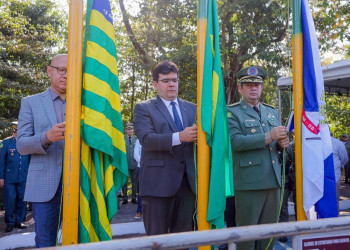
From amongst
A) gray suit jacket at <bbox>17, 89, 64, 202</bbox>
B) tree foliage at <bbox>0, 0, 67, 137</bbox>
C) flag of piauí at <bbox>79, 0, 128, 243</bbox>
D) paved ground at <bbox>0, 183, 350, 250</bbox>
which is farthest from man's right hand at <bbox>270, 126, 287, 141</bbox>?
tree foliage at <bbox>0, 0, 67, 137</bbox>

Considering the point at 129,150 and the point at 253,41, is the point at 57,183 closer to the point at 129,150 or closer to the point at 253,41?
the point at 129,150

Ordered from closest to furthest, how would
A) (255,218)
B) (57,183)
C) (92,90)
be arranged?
(92,90) → (57,183) → (255,218)

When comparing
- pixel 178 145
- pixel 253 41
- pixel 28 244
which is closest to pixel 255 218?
pixel 178 145

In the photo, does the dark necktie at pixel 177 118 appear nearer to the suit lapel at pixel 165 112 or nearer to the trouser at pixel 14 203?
the suit lapel at pixel 165 112

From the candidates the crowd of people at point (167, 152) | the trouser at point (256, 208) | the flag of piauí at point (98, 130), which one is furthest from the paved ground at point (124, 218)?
the flag of piauí at point (98, 130)

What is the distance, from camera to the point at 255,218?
3154 millimetres

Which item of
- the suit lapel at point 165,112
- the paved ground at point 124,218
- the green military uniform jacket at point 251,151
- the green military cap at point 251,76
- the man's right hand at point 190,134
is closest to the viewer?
the man's right hand at point 190,134

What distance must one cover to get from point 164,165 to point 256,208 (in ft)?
3.05

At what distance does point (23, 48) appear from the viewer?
14312 millimetres

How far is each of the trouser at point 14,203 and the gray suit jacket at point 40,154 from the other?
15.9 feet

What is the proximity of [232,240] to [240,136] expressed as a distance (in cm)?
172

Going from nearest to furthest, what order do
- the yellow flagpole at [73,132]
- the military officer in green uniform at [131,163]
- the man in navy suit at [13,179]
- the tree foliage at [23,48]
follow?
the yellow flagpole at [73,132] → the man in navy suit at [13,179] → the military officer in green uniform at [131,163] → the tree foliage at [23,48]

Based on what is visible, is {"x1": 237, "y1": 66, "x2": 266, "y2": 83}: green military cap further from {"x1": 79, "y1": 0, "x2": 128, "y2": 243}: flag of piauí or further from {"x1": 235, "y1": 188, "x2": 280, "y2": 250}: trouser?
{"x1": 79, "y1": 0, "x2": 128, "y2": 243}: flag of piauí

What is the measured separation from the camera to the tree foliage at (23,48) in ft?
44.5
